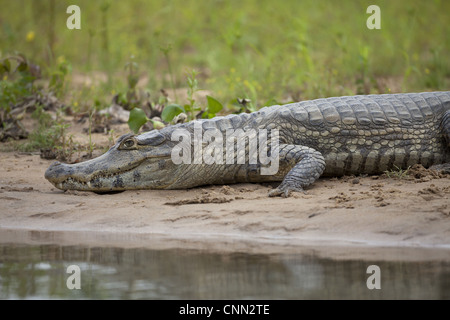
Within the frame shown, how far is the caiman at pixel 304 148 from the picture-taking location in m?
5.88

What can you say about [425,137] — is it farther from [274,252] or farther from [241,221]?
[274,252]

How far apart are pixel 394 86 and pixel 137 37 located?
5.32 metres

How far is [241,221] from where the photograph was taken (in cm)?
500

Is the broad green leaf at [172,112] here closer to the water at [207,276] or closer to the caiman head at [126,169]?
the caiman head at [126,169]

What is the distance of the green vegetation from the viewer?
8.87 meters

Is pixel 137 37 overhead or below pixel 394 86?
overhead

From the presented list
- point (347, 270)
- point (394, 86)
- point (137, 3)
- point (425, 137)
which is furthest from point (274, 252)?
point (137, 3)
